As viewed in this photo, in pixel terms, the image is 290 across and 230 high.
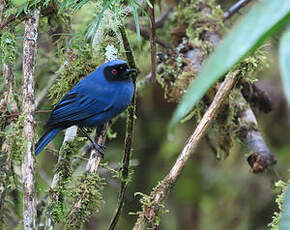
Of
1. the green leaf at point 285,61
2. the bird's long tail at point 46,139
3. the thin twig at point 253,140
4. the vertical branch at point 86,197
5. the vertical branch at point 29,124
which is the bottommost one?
the thin twig at point 253,140

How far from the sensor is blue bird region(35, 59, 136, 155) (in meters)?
3.17

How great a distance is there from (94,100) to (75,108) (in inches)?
9.7

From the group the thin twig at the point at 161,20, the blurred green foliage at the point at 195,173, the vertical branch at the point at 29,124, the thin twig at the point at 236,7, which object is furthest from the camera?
the blurred green foliage at the point at 195,173

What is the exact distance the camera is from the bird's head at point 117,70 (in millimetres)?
3121

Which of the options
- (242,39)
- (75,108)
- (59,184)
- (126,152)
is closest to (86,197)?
(59,184)

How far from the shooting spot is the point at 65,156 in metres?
2.66

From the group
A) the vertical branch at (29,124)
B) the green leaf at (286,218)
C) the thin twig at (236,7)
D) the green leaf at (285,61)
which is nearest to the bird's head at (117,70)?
the vertical branch at (29,124)

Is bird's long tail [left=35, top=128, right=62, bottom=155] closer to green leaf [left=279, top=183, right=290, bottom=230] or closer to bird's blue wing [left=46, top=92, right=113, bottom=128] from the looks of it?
bird's blue wing [left=46, top=92, right=113, bottom=128]

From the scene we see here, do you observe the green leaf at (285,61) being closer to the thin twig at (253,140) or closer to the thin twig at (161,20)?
the thin twig at (253,140)

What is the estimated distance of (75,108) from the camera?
11.2ft

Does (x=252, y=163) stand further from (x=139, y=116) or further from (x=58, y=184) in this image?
(x=139, y=116)

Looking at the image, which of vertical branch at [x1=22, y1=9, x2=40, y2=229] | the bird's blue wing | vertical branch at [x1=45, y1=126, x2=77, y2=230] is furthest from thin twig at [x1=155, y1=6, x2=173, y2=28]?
vertical branch at [x1=22, y1=9, x2=40, y2=229]

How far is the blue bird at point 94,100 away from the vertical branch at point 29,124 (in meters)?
0.79

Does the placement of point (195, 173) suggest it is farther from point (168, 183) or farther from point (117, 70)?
point (168, 183)
